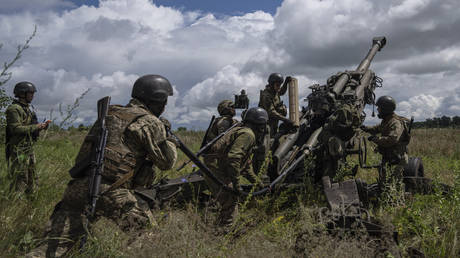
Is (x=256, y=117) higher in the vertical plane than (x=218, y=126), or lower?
higher

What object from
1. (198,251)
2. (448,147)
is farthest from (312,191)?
(448,147)

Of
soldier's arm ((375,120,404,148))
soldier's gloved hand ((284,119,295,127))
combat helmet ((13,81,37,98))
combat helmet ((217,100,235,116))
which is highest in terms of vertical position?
combat helmet ((13,81,37,98))

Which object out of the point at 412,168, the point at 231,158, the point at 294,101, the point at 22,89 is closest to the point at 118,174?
the point at 231,158

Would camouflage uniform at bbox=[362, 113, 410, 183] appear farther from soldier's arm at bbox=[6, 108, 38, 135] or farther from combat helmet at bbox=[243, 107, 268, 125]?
soldier's arm at bbox=[6, 108, 38, 135]

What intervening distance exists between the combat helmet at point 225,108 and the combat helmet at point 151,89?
4.00 meters

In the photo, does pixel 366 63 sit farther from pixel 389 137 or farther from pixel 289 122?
pixel 389 137

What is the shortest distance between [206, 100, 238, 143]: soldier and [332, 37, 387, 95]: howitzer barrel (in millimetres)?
2120

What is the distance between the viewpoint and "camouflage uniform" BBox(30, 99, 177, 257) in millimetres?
2982

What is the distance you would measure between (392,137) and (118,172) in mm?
4596

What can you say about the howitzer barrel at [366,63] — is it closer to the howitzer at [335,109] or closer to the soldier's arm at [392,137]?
the howitzer at [335,109]

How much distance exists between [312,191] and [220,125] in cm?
223

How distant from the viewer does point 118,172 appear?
302 centimetres

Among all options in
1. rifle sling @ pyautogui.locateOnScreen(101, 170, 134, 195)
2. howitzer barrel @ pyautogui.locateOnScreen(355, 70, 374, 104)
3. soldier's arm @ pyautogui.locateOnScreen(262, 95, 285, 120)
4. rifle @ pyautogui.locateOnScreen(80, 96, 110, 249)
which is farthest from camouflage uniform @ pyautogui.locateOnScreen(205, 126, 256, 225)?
howitzer barrel @ pyautogui.locateOnScreen(355, 70, 374, 104)

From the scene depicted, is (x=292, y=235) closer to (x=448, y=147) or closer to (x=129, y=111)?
(x=129, y=111)
